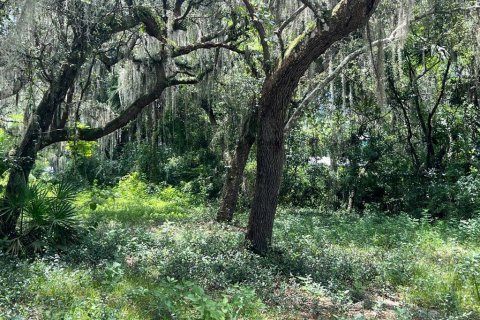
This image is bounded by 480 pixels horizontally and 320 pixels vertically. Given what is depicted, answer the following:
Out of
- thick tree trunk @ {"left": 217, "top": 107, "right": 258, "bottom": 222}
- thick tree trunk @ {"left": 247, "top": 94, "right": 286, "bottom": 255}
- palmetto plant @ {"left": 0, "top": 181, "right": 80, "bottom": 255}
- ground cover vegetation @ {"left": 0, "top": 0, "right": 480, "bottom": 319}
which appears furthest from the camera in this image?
thick tree trunk @ {"left": 217, "top": 107, "right": 258, "bottom": 222}

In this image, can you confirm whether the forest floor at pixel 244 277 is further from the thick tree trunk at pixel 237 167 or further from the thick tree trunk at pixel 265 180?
the thick tree trunk at pixel 237 167

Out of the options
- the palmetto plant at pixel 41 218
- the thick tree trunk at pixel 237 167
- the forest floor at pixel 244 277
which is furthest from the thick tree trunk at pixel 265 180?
the thick tree trunk at pixel 237 167

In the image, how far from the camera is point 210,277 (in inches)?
210

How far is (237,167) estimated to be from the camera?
10.4 metres

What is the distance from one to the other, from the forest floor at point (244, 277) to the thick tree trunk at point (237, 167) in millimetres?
1955

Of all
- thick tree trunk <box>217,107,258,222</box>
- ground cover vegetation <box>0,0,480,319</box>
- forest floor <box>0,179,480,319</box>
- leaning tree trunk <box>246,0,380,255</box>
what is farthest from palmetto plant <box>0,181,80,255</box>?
thick tree trunk <box>217,107,258,222</box>

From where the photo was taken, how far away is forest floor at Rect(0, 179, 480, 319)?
412 centimetres

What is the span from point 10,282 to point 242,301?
229 centimetres

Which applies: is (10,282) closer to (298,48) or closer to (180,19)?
(298,48)

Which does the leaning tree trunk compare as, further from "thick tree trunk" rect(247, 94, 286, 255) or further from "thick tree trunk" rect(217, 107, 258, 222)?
"thick tree trunk" rect(217, 107, 258, 222)

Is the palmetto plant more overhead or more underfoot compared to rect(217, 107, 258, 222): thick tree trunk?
more underfoot

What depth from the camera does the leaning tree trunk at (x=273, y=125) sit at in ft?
18.9

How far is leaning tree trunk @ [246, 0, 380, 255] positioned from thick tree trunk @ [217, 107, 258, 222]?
369 cm

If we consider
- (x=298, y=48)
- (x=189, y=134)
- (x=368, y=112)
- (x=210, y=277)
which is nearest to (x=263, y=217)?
(x=210, y=277)
